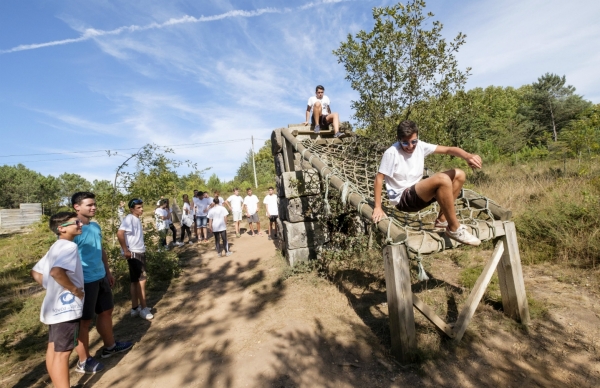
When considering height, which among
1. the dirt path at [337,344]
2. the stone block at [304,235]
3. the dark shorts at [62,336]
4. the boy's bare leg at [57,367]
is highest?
the stone block at [304,235]

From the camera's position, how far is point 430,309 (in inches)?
123

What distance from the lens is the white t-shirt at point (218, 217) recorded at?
7.53m

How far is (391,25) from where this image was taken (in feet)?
23.5

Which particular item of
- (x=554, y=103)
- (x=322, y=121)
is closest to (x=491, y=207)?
(x=322, y=121)

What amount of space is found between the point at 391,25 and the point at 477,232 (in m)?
5.78

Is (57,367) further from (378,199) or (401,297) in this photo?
(378,199)

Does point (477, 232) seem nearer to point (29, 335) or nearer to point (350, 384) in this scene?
point (350, 384)

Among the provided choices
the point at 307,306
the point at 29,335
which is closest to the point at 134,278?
the point at 29,335

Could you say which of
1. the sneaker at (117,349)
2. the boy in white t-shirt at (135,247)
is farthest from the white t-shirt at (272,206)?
the sneaker at (117,349)

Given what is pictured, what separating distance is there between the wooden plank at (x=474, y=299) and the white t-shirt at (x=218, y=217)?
5.59m

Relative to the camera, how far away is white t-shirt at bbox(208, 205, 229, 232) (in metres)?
7.53

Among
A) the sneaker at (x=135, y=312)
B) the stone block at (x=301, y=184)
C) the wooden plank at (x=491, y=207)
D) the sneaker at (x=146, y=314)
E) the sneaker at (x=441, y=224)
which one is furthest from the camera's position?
the stone block at (x=301, y=184)

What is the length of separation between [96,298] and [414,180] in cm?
349

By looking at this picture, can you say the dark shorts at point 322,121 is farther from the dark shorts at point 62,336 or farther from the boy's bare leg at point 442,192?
the dark shorts at point 62,336
